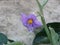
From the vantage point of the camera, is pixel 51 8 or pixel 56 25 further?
pixel 51 8

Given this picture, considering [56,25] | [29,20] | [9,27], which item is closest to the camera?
[29,20]

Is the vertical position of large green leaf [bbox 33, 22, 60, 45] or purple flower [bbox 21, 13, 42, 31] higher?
purple flower [bbox 21, 13, 42, 31]

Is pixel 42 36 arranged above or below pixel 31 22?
below

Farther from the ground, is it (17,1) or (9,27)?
(17,1)

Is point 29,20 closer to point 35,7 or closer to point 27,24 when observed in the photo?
point 27,24

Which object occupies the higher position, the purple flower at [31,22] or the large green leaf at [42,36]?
the purple flower at [31,22]

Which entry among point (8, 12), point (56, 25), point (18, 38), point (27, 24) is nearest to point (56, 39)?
point (27, 24)

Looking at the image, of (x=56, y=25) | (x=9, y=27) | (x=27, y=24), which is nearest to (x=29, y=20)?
(x=27, y=24)

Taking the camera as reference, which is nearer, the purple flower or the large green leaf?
the purple flower

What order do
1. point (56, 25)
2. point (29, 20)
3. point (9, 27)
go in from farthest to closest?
point (9, 27) → point (56, 25) → point (29, 20)

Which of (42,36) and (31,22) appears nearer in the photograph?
(31,22)

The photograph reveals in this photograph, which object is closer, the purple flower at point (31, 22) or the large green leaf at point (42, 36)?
the purple flower at point (31, 22)
